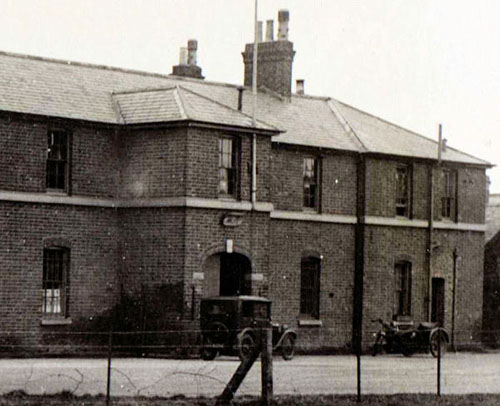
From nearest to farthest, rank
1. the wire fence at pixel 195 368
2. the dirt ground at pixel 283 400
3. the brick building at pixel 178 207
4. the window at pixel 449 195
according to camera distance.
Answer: the dirt ground at pixel 283 400 < the wire fence at pixel 195 368 < the brick building at pixel 178 207 < the window at pixel 449 195

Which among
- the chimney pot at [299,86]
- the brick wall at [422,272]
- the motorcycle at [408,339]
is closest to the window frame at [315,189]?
the brick wall at [422,272]

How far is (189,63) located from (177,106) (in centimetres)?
1189

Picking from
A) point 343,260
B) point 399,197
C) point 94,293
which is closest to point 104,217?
point 94,293

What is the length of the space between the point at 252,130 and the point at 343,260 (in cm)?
700

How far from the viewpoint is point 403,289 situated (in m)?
41.3

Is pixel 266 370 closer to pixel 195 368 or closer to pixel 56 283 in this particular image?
pixel 195 368

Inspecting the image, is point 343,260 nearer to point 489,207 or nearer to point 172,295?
point 172,295

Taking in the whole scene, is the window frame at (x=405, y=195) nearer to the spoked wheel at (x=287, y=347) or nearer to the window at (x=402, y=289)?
the window at (x=402, y=289)

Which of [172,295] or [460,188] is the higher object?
[460,188]

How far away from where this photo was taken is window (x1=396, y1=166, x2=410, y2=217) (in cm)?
4131

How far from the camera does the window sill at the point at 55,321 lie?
33.0 meters

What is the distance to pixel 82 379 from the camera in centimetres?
2298

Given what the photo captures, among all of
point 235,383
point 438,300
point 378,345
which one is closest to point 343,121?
point 438,300

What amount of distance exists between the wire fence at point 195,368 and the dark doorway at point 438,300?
1.48 metres
